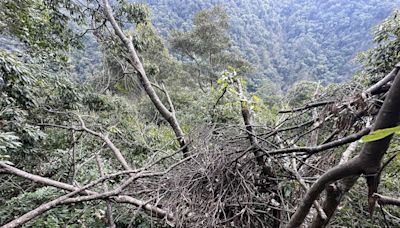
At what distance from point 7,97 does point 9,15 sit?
3.90ft

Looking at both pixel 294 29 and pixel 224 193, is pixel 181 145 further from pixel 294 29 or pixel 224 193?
pixel 294 29

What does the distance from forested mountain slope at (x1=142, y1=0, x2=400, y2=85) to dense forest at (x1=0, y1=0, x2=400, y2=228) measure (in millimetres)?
12900

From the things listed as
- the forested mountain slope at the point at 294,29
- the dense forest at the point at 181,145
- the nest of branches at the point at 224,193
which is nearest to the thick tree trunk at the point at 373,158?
the dense forest at the point at 181,145

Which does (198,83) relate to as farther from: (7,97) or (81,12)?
(7,97)

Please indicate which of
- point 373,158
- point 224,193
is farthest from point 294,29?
point 373,158

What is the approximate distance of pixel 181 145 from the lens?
10.7ft

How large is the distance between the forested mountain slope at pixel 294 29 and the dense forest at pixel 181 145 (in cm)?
1290

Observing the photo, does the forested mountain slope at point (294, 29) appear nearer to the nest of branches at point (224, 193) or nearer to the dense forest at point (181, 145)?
the dense forest at point (181, 145)

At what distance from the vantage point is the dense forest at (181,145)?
99 cm

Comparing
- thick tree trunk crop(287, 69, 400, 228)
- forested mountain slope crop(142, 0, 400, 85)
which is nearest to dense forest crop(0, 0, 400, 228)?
thick tree trunk crop(287, 69, 400, 228)

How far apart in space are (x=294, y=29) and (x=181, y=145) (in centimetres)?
2256

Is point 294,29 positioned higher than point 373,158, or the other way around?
point 294,29

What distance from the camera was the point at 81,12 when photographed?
411 centimetres

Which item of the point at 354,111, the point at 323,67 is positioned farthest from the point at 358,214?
the point at 323,67
